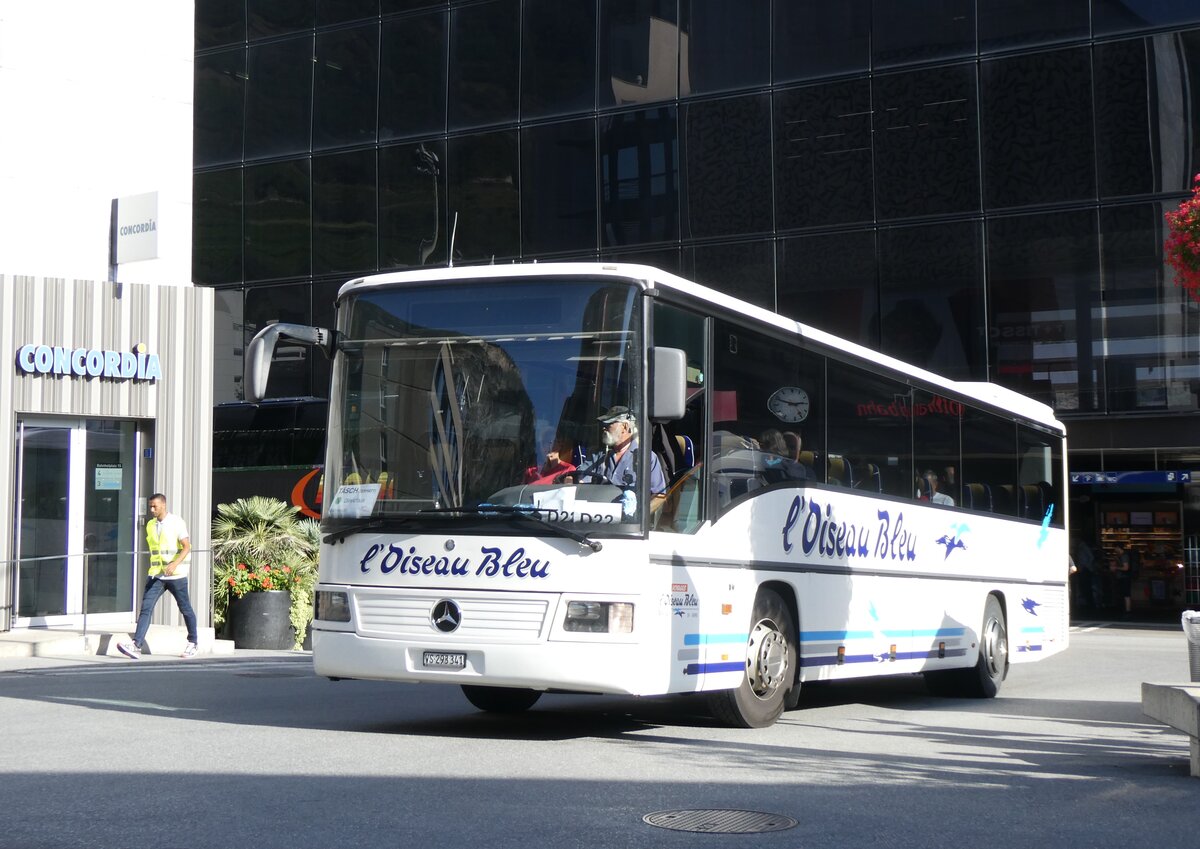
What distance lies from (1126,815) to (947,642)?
7193mm

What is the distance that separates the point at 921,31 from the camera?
2817 cm

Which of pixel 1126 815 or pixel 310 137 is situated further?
pixel 310 137

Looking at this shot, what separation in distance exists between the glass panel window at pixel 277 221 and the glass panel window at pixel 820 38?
37.9 feet

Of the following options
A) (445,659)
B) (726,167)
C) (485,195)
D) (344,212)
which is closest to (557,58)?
(485,195)

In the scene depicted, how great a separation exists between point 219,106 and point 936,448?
84.2 ft

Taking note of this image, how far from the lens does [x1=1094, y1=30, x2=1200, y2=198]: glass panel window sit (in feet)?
85.1

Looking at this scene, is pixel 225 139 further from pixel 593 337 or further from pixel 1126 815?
pixel 1126 815

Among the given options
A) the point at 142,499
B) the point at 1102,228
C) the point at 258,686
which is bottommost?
the point at 258,686

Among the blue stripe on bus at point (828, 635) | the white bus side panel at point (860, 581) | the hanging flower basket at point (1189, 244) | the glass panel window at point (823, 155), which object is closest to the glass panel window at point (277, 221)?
the glass panel window at point (823, 155)

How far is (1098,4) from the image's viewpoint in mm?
26781

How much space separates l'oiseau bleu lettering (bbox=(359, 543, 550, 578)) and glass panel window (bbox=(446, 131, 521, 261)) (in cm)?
2258

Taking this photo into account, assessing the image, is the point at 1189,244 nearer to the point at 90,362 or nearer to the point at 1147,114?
the point at 90,362

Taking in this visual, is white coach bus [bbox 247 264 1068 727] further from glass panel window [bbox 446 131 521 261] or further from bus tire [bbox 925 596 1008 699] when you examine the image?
glass panel window [bbox 446 131 521 261]

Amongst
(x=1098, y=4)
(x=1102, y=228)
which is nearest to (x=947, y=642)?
(x=1102, y=228)
